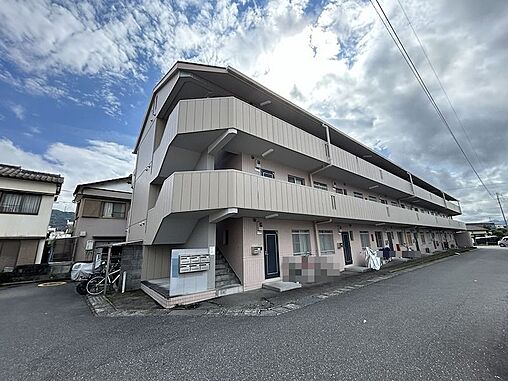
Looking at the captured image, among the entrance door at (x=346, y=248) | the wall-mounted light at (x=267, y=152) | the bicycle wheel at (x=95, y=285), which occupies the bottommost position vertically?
the bicycle wheel at (x=95, y=285)

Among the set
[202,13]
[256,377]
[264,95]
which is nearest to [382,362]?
[256,377]

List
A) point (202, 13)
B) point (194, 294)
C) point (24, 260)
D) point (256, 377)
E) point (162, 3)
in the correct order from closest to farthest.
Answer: point (256, 377)
point (194, 294)
point (162, 3)
point (202, 13)
point (24, 260)

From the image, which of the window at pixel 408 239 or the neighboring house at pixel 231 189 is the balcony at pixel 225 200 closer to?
the neighboring house at pixel 231 189

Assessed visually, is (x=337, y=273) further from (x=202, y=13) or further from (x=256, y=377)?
(x=202, y=13)

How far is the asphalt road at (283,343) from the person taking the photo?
268cm

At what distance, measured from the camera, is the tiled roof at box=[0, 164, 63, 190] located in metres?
11.7

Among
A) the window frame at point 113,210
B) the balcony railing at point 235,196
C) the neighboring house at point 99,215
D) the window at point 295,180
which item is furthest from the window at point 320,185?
the window frame at point 113,210

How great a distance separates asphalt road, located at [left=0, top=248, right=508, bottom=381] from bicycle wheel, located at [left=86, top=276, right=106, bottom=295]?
91.4 inches

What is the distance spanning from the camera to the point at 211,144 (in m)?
7.68

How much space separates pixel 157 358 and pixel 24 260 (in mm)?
13873

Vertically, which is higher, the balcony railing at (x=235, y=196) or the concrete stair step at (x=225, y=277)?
the balcony railing at (x=235, y=196)

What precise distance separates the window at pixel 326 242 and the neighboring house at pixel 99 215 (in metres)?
13.8

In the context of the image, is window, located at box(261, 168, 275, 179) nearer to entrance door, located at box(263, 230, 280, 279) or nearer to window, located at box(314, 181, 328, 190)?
entrance door, located at box(263, 230, 280, 279)

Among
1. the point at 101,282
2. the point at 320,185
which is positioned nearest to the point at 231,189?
the point at 101,282
